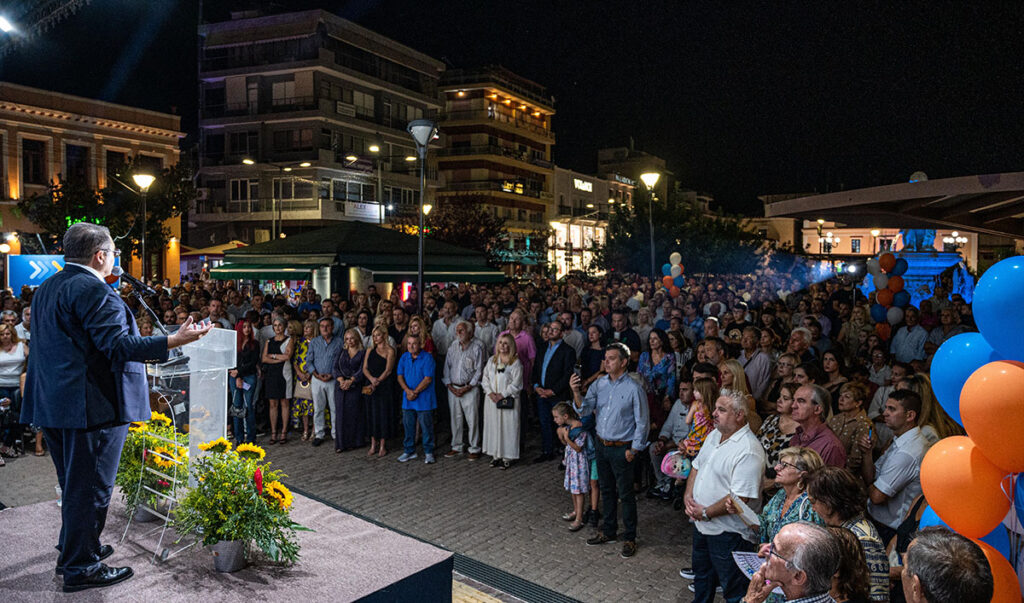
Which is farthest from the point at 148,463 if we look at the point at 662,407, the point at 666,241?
the point at 666,241

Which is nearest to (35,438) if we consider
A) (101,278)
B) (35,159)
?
(101,278)

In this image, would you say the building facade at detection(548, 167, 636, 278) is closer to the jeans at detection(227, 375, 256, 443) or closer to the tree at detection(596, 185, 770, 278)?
the tree at detection(596, 185, 770, 278)

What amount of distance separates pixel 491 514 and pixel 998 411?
4.98 meters

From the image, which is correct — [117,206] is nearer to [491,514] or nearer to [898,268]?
[491,514]

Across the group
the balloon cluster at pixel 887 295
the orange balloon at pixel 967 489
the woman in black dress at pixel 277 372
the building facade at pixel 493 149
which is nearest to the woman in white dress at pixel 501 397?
the woman in black dress at pixel 277 372

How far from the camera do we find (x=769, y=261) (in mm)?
44656

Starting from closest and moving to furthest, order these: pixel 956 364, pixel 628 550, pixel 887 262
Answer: pixel 956 364, pixel 628 550, pixel 887 262

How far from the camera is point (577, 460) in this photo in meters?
6.77

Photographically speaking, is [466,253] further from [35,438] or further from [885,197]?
[885,197]

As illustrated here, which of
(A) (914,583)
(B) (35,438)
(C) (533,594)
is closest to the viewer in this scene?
(A) (914,583)

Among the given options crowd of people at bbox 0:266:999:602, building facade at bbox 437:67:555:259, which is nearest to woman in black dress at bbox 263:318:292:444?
crowd of people at bbox 0:266:999:602

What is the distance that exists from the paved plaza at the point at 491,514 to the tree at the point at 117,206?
1974cm

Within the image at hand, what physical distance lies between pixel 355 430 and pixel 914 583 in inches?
308

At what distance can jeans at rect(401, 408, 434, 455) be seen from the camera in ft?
30.0
